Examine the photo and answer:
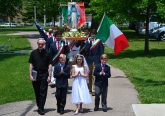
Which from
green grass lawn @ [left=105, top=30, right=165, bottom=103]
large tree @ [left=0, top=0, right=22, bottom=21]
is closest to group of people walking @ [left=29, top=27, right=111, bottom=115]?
green grass lawn @ [left=105, top=30, right=165, bottom=103]

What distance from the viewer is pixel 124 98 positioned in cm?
1216

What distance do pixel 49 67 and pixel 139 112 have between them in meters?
2.18

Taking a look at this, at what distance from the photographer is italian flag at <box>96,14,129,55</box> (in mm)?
14023

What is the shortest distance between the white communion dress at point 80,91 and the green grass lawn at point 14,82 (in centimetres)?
243

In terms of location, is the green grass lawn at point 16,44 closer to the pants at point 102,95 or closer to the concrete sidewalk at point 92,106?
the concrete sidewalk at point 92,106

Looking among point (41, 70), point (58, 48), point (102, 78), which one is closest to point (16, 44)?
point (58, 48)

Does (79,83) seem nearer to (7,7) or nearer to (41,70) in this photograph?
(41,70)

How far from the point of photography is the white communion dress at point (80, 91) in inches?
402

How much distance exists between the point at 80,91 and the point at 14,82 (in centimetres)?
568

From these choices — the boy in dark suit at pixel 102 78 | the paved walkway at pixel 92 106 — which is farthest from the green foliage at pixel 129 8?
the boy in dark suit at pixel 102 78

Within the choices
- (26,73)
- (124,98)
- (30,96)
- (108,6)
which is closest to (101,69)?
(124,98)

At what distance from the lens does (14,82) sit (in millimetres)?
15547

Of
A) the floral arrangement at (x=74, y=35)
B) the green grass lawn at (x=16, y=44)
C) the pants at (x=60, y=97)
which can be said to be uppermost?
the floral arrangement at (x=74, y=35)

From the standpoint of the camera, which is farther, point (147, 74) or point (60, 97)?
point (147, 74)
